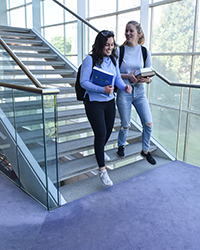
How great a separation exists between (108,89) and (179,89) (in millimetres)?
1647

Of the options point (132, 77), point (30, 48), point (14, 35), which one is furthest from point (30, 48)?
point (132, 77)

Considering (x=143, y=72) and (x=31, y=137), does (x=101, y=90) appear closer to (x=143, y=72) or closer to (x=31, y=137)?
(x=143, y=72)

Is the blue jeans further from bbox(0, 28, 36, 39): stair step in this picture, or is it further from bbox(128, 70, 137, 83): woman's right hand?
bbox(0, 28, 36, 39): stair step

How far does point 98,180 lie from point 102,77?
1.25 metres

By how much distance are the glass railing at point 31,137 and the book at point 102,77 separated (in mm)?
381

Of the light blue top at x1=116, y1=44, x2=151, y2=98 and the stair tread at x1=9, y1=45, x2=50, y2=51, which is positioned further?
the stair tread at x1=9, y1=45, x2=50, y2=51

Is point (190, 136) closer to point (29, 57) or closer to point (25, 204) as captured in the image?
point (25, 204)

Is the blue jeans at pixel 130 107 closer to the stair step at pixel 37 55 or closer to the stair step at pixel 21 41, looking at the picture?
the stair step at pixel 37 55

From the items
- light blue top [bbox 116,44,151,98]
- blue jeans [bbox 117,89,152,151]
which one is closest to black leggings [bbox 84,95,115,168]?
blue jeans [bbox 117,89,152,151]

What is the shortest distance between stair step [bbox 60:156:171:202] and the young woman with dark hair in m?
0.21

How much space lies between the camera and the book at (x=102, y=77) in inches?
87.4

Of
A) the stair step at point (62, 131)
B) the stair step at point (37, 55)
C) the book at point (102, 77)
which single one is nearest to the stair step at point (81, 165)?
the stair step at point (62, 131)

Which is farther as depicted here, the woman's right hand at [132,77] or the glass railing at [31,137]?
the woman's right hand at [132,77]

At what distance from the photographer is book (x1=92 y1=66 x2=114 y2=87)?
2.22 m
